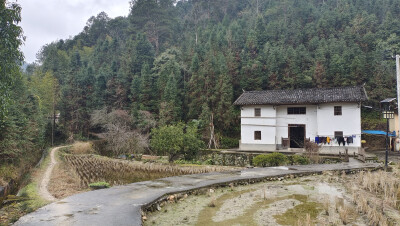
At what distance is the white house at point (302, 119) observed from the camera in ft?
74.2

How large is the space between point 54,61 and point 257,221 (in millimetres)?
54140

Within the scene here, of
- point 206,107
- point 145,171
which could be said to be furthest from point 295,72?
point 145,171

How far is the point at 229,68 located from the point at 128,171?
72.7 ft

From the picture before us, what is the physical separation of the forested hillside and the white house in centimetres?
493

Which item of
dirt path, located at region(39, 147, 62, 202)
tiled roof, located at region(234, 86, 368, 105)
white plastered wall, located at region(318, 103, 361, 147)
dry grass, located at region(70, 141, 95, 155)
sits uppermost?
tiled roof, located at region(234, 86, 368, 105)

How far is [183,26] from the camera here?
59344 mm

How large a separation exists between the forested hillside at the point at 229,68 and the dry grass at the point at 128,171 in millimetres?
11821

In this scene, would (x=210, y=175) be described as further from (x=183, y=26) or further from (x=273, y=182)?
(x=183, y=26)

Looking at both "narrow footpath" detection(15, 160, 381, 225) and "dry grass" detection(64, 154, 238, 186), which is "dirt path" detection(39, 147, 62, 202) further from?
"narrow footpath" detection(15, 160, 381, 225)

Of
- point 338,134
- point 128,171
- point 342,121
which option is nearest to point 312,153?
point 338,134

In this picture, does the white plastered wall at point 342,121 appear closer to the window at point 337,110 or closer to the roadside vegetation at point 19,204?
the window at point 337,110

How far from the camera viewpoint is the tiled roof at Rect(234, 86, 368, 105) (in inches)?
899

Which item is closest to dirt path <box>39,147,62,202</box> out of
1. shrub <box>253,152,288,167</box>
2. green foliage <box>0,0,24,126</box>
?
green foliage <box>0,0,24,126</box>

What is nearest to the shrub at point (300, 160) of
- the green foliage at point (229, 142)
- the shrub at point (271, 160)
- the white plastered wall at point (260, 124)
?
the shrub at point (271, 160)
